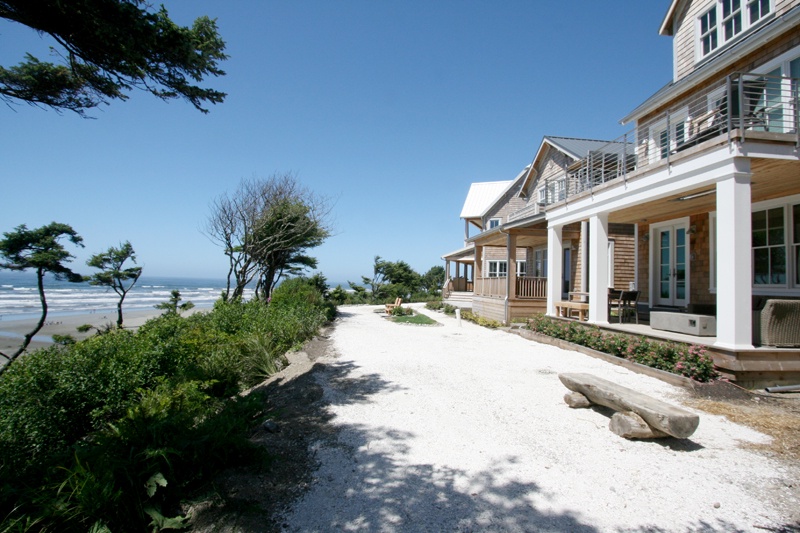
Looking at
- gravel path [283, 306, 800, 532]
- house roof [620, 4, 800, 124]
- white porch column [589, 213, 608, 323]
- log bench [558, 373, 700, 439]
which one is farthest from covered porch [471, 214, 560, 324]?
log bench [558, 373, 700, 439]

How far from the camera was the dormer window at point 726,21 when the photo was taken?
30.1 ft

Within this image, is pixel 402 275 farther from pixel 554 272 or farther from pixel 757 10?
pixel 757 10

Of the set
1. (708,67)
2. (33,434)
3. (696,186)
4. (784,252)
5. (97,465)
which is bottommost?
(33,434)

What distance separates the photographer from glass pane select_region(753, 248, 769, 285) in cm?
896

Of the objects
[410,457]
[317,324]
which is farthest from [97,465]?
[317,324]

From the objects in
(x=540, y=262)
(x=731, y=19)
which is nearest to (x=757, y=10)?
(x=731, y=19)

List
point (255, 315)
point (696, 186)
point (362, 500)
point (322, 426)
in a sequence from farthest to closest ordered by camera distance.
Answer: point (255, 315) < point (696, 186) < point (322, 426) < point (362, 500)

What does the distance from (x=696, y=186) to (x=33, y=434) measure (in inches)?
417

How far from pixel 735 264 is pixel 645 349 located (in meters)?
2.16

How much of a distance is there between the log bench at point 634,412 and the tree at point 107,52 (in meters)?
5.72

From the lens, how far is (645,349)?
7.54 m

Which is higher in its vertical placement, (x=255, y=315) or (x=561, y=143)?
(x=561, y=143)

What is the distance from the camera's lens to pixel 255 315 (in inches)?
456

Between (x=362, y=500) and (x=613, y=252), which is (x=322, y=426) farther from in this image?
(x=613, y=252)
